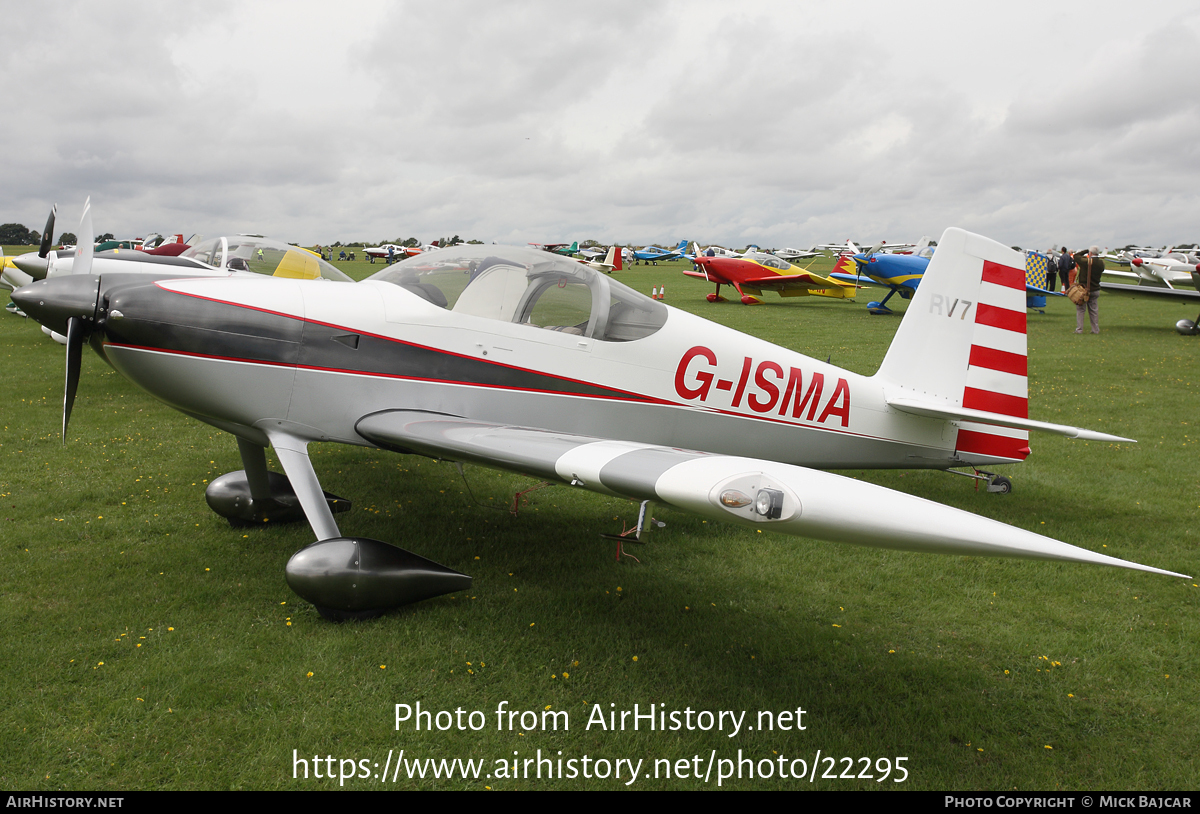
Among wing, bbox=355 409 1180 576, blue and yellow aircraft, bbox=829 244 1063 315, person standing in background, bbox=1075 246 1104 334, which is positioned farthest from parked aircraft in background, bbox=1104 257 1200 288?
wing, bbox=355 409 1180 576

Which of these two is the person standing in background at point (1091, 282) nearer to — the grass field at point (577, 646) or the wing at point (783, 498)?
the grass field at point (577, 646)

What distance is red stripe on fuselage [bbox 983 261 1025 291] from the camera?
17.3 ft

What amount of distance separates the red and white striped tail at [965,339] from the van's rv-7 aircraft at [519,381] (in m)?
0.02

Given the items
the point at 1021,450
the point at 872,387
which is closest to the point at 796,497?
the point at 872,387

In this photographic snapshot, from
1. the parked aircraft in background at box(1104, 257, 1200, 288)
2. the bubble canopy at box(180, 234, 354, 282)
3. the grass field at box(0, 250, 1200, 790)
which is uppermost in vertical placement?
the parked aircraft in background at box(1104, 257, 1200, 288)

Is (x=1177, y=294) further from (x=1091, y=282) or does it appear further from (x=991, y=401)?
(x=991, y=401)

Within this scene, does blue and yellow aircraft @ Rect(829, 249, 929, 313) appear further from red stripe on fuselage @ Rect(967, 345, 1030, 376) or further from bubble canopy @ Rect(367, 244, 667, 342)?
bubble canopy @ Rect(367, 244, 667, 342)

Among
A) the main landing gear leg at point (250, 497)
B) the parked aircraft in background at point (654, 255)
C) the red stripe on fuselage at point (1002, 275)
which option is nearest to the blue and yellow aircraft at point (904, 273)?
the red stripe on fuselage at point (1002, 275)

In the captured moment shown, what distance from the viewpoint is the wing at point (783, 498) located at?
6.90 ft

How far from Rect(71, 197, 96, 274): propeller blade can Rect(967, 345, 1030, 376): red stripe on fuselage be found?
6119 millimetres

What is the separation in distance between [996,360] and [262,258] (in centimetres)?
798

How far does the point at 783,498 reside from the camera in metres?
2.28

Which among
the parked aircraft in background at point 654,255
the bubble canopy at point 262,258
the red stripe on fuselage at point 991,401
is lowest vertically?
the red stripe on fuselage at point 991,401

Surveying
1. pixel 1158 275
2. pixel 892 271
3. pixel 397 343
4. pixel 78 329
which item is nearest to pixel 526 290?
pixel 397 343
